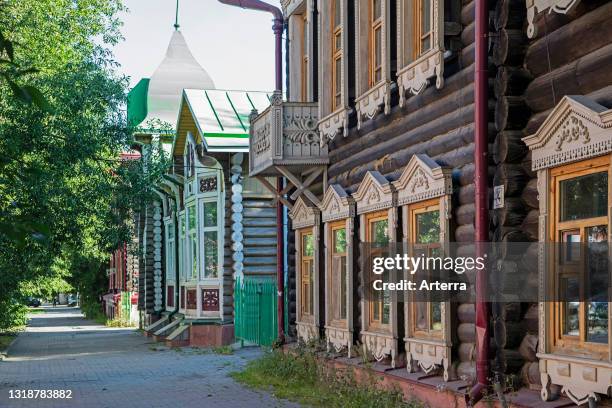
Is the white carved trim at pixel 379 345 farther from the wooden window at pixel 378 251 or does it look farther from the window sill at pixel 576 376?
the window sill at pixel 576 376

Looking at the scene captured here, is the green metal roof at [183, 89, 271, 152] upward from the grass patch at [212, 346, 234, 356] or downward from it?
upward

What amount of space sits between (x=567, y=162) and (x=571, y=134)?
0.24 m

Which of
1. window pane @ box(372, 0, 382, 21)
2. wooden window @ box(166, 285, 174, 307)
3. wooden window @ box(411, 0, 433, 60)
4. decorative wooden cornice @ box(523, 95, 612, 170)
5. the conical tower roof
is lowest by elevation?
wooden window @ box(166, 285, 174, 307)

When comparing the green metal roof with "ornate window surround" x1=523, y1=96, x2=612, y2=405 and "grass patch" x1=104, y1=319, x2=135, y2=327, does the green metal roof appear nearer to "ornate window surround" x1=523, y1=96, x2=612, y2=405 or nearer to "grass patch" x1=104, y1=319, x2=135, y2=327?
"ornate window surround" x1=523, y1=96, x2=612, y2=405

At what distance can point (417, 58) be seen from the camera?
35.6ft

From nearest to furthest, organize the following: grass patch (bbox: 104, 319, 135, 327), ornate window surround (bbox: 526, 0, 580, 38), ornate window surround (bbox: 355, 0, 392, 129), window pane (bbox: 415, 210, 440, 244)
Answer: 1. ornate window surround (bbox: 526, 0, 580, 38)
2. window pane (bbox: 415, 210, 440, 244)
3. ornate window surround (bbox: 355, 0, 392, 129)
4. grass patch (bbox: 104, 319, 135, 327)

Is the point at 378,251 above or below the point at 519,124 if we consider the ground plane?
below

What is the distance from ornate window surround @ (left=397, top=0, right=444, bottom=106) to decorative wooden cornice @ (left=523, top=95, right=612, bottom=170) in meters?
2.26

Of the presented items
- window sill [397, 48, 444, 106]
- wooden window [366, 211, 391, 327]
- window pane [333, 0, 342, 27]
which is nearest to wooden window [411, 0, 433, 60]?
window sill [397, 48, 444, 106]

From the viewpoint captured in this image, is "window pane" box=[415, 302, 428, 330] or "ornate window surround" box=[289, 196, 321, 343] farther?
"ornate window surround" box=[289, 196, 321, 343]

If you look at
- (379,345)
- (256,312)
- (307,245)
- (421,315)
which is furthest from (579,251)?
(256,312)

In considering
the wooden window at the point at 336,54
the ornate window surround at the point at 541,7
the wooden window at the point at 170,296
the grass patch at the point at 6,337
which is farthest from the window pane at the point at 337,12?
the wooden window at the point at 170,296

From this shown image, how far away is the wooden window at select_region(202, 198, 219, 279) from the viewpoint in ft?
80.8

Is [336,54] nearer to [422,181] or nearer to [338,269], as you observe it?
[338,269]
